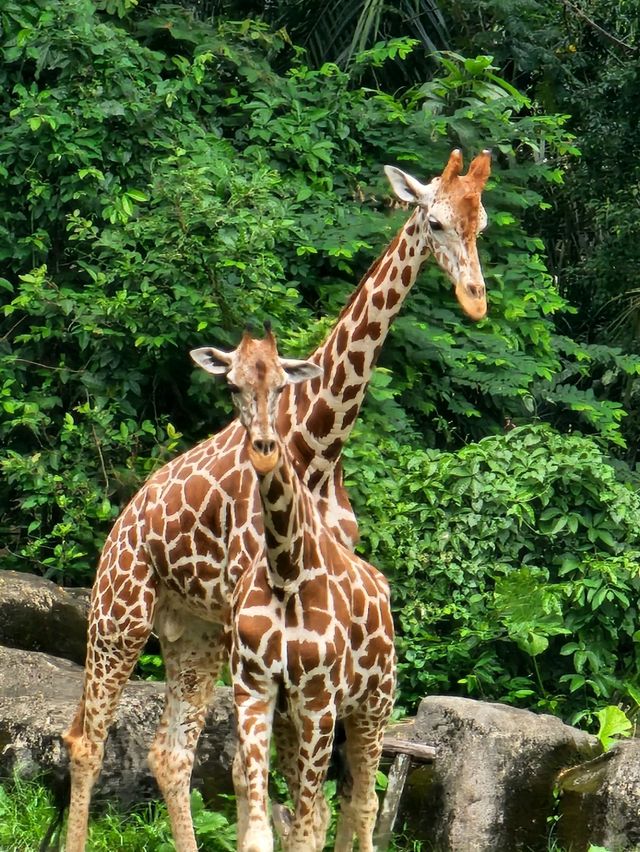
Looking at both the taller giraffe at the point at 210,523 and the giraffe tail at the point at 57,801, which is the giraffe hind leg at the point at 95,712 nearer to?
the taller giraffe at the point at 210,523

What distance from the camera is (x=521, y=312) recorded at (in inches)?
407

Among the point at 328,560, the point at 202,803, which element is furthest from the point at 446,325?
the point at 328,560

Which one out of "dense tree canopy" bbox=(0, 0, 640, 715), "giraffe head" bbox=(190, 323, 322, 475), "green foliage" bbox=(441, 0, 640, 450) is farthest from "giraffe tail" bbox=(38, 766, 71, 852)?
"green foliage" bbox=(441, 0, 640, 450)

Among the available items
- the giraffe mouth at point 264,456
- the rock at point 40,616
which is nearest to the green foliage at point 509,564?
the rock at point 40,616

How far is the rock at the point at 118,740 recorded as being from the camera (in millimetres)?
7152

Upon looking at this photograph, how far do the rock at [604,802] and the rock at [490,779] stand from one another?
0.40 feet

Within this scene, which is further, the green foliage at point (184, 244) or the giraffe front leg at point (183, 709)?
the green foliage at point (184, 244)

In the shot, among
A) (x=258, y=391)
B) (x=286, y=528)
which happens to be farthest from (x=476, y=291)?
(x=286, y=528)

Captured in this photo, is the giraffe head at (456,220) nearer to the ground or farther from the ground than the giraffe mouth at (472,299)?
farther from the ground

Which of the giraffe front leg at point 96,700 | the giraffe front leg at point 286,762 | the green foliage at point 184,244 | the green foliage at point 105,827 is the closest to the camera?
the giraffe front leg at point 286,762

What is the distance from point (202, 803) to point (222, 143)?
5009 millimetres

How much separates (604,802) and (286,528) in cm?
247

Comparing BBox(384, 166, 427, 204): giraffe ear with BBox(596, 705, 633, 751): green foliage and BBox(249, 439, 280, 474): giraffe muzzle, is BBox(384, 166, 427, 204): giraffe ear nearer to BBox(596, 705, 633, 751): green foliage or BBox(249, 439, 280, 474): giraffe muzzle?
BBox(249, 439, 280, 474): giraffe muzzle

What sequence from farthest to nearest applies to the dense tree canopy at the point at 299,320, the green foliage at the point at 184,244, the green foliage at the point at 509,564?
the green foliage at the point at 184,244 < the dense tree canopy at the point at 299,320 < the green foliage at the point at 509,564
